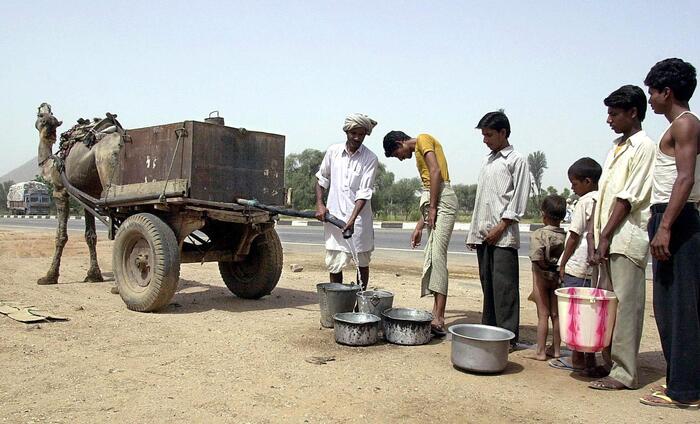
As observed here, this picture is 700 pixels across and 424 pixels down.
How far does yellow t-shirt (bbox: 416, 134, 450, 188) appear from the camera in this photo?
16.3 ft

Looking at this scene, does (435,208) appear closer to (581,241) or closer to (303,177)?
(581,241)

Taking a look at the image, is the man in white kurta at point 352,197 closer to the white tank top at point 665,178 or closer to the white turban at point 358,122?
the white turban at point 358,122

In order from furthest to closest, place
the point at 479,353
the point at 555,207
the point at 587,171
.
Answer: the point at 555,207
the point at 587,171
the point at 479,353

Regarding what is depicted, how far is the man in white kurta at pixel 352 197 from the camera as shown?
5363mm

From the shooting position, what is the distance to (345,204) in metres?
5.48

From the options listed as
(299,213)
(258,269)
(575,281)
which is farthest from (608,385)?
(258,269)

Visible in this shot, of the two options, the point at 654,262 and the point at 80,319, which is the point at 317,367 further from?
the point at 80,319

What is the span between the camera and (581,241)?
13.9ft

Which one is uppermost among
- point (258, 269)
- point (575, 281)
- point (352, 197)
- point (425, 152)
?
point (425, 152)

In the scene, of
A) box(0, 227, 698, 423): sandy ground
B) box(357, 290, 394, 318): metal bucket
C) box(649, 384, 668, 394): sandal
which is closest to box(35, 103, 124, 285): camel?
box(0, 227, 698, 423): sandy ground

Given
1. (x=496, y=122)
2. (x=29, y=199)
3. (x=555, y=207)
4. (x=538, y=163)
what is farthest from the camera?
(x=538, y=163)

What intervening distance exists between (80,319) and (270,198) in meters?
2.23

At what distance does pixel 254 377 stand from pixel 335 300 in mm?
1442

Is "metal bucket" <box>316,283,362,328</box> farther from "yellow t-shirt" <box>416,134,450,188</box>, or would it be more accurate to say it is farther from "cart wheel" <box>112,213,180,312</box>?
"cart wheel" <box>112,213,180,312</box>
